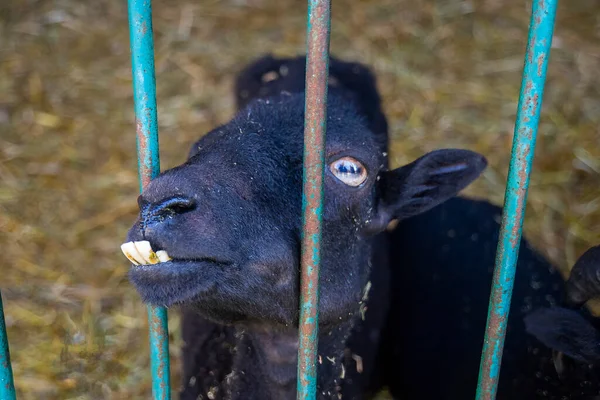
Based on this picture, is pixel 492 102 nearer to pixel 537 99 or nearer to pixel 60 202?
pixel 60 202

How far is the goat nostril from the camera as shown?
1.75 metres

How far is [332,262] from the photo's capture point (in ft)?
7.70

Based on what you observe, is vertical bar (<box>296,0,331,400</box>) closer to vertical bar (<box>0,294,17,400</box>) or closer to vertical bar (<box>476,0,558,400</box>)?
vertical bar (<box>476,0,558,400</box>)

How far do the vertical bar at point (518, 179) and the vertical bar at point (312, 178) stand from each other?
1.70 ft

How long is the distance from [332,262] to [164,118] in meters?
3.71

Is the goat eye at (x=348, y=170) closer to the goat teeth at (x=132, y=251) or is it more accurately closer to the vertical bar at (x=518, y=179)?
the vertical bar at (x=518, y=179)

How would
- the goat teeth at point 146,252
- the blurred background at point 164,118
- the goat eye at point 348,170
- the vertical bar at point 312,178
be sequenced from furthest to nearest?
the blurred background at point 164,118 < the goat eye at point 348,170 < the goat teeth at point 146,252 < the vertical bar at point 312,178

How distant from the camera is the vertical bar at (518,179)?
1.62 meters

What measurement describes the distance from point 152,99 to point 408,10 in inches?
212

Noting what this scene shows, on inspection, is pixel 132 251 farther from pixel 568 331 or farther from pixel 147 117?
pixel 568 331

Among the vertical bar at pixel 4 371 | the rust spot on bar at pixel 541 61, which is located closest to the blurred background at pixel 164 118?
the vertical bar at pixel 4 371

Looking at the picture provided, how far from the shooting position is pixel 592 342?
1929 mm

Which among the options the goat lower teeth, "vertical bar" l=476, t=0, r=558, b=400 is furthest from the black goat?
the goat lower teeth

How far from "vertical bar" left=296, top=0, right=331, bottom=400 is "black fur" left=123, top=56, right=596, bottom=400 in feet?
0.80
